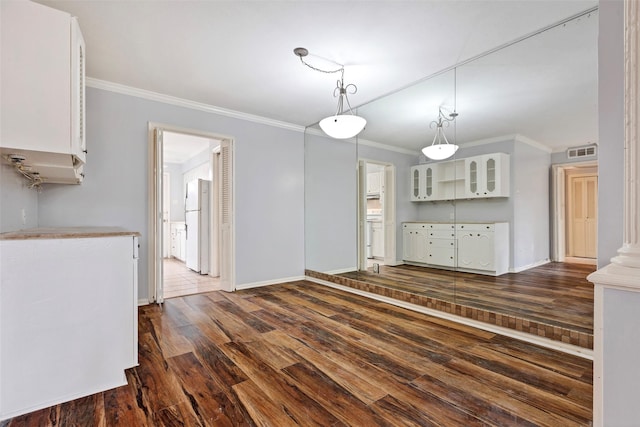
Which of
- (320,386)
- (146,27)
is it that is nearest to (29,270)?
(320,386)

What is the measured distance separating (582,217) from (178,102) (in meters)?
4.27

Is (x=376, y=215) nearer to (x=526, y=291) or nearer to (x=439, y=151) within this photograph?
(x=439, y=151)

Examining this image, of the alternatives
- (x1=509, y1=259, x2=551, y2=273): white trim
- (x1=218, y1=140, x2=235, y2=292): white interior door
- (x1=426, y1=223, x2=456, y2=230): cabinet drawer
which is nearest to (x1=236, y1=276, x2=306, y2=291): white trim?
(x1=218, y1=140, x2=235, y2=292): white interior door

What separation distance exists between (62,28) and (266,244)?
320 centimetres

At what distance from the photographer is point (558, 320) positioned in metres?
2.32

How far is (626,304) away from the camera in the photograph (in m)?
0.87

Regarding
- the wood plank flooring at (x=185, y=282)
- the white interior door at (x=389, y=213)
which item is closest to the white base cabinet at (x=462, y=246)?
the white interior door at (x=389, y=213)

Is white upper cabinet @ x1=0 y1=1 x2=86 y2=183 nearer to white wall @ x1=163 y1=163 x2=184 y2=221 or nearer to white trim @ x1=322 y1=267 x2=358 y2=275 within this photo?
white trim @ x1=322 y1=267 x2=358 y2=275

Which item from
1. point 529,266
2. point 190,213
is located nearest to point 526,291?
point 529,266

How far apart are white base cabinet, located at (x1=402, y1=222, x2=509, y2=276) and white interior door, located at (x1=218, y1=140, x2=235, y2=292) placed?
239 cm

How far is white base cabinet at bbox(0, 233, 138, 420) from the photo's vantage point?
61.2 inches

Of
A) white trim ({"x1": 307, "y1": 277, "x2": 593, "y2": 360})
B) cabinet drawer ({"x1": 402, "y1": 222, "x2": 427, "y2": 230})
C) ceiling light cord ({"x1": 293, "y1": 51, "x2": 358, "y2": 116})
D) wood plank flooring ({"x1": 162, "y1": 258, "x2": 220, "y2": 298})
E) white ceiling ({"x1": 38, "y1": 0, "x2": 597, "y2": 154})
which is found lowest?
wood plank flooring ({"x1": 162, "y1": 258, "x2": 220, "y2": 298})

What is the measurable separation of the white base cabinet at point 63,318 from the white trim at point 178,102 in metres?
2.30

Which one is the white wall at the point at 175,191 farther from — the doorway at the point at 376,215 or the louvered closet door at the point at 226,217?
the doorway at the point at 376,215
